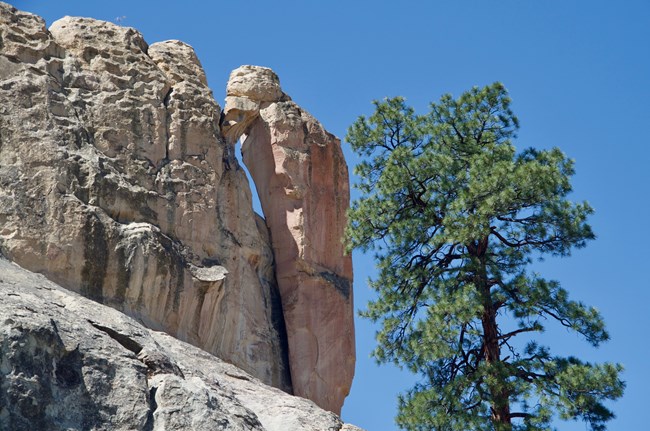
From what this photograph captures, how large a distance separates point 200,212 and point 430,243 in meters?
7.01

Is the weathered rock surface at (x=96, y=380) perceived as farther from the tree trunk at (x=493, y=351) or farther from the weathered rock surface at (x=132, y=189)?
the weathered rock surface at (x=132, y=189)

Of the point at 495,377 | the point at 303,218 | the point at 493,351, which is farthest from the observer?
the point at 303,218

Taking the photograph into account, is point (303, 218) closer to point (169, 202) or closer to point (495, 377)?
point (169, 202)

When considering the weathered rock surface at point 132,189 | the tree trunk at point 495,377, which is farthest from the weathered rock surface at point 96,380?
the weathered rock surface at point 132,189

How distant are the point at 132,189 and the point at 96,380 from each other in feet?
39.3

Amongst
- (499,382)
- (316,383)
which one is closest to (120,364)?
(499,382)

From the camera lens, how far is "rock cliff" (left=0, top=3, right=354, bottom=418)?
1123 inches

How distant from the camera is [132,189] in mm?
30219

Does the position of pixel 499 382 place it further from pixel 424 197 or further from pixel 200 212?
pixel 200 212

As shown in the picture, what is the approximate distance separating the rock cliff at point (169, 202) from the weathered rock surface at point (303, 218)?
0.05m

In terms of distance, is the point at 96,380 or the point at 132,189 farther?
the point at 132,189

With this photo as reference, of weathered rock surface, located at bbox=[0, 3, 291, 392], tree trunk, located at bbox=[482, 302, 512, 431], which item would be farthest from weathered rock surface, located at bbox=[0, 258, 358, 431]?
weathered rock surface, located at bbox=[0, 3, 291, 392]

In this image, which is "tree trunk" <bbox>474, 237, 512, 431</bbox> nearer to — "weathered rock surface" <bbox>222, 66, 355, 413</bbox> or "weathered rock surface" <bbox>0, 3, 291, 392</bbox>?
"weathered rock surface" <bbox>0, 3, 291, 392</bbox>

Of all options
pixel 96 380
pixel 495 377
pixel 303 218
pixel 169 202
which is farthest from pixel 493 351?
pixel 96 380
